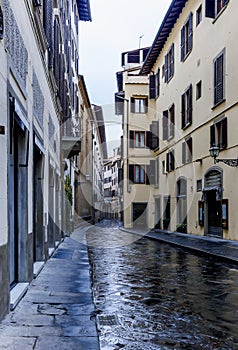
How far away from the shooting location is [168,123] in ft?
95.9

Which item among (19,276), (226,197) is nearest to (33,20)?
(19,276)

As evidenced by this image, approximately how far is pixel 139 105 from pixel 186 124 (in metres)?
11.6

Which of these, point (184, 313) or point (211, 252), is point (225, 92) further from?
point (184, 313)

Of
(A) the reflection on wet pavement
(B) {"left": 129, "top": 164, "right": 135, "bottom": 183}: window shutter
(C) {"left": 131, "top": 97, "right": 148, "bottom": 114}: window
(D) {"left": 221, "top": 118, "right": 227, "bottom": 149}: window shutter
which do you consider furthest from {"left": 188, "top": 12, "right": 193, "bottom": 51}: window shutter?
(A) the reflection on wet pavement

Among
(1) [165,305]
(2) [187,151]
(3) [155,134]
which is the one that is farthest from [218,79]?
(1) [165,305]

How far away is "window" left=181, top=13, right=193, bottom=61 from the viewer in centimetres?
2347

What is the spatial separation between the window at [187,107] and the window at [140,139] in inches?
399

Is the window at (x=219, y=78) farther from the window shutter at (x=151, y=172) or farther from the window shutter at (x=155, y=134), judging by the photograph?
the window shutter at (x=151, y=172)

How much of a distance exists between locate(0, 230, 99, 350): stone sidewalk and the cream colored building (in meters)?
11.5

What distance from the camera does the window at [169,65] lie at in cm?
2782

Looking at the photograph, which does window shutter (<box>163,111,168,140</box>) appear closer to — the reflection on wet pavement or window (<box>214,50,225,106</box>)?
window (<box>214,50,225,106</box>)

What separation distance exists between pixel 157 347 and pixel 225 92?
606 inches

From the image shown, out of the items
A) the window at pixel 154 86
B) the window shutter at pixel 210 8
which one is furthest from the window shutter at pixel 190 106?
the window at pixel 154 86

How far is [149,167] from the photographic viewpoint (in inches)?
1364
